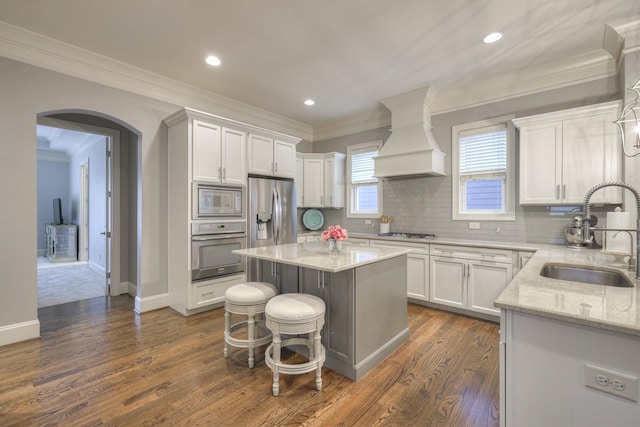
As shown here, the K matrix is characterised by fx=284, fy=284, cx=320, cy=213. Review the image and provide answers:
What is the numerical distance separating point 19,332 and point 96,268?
3.81 meters

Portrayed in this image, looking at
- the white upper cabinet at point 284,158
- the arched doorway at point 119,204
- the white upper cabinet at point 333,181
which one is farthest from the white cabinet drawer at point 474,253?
the arched doorway at point 119,204

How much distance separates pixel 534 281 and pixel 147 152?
4.06 m

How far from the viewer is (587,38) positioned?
2.76 metres

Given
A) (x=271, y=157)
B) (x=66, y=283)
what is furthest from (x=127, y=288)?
(x=271, y=157)

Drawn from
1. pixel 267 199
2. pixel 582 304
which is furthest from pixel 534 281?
pixel 267 199

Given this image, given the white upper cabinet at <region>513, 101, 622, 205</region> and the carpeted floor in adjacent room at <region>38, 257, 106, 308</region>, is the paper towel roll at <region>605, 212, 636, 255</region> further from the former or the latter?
the carpeted floor in adjacent room at <region>38, 257, 106, 308</region>

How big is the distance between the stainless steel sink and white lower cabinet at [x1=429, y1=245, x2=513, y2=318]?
1342 millimetres

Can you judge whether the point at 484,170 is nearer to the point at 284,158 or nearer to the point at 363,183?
A: the point at 363,183

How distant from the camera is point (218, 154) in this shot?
11.9ft

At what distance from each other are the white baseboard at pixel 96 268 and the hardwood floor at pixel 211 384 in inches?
119

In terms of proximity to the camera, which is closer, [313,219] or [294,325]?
[294,325]

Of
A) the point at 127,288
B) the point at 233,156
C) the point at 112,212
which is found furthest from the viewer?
the point at 127,288

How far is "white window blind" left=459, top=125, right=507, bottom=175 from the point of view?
12.2 feet

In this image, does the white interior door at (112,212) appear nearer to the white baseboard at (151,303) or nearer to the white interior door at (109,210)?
the white interior door at (109,210)
